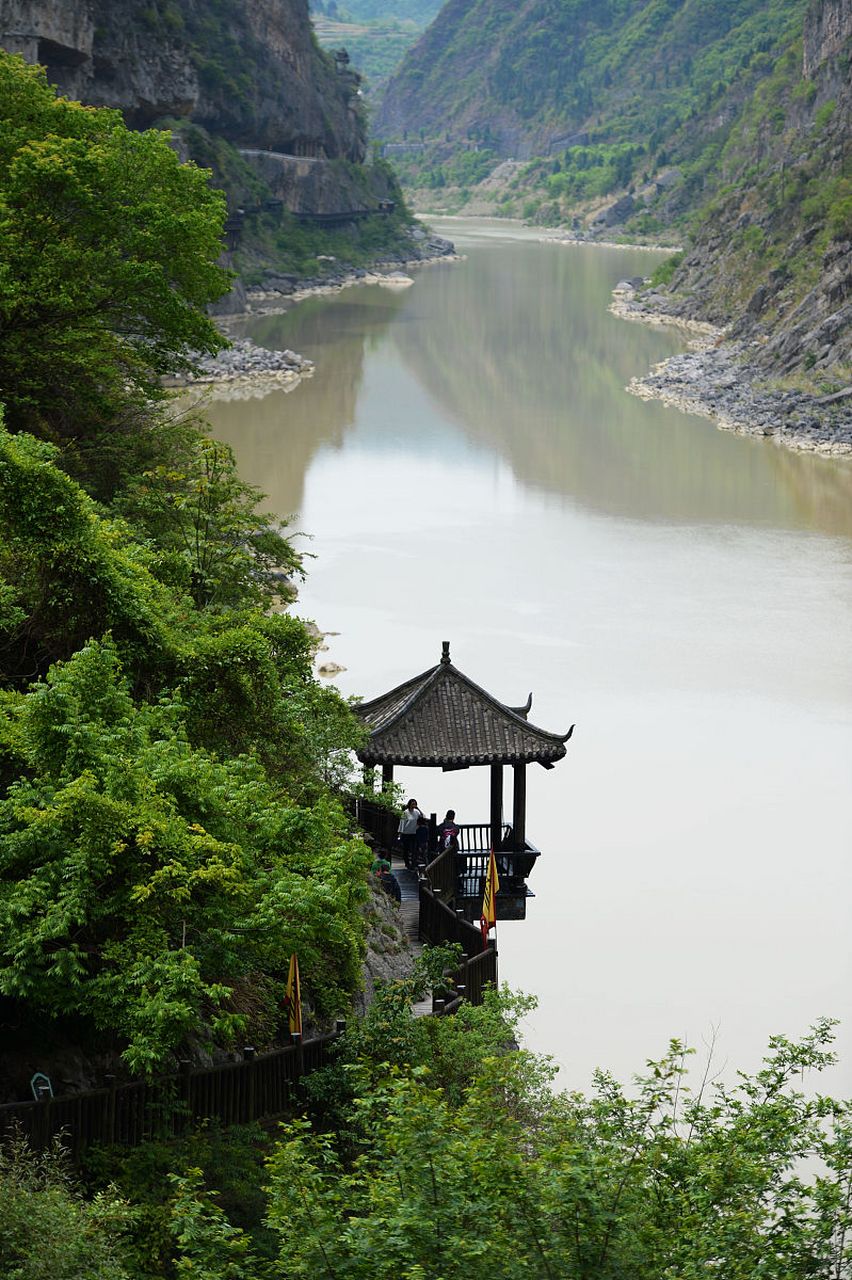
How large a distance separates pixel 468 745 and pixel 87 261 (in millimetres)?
11064

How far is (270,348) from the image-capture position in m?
78.5

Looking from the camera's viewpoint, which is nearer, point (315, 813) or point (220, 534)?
point (315, 813)

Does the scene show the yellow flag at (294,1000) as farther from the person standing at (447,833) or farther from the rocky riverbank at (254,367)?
the rocky riverbank at (254,367)

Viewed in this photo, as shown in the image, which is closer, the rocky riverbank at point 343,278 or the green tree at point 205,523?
the green tree at point 205,523

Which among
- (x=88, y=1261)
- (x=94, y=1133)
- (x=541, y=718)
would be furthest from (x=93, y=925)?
(x=541, y=718)

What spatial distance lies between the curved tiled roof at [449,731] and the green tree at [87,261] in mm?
7868

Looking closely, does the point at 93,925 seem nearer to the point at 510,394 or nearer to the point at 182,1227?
the point at 182,1227

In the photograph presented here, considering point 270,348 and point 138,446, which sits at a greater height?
point 270,348

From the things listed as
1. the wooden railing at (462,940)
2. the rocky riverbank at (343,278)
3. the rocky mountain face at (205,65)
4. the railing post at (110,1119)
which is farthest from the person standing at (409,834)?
the rocky riverbank at (343,278)

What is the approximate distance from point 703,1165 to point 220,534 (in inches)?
571

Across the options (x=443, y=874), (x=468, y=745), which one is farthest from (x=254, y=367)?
(x=443, y=874)

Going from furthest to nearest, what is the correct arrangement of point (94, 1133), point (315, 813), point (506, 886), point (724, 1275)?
point (506, 886) < point (315, 813) < point (94, 1133) < point (724, 1275)

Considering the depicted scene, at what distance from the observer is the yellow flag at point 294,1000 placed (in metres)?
12.6

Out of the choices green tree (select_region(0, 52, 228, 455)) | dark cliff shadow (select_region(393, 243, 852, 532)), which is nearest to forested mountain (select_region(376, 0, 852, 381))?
dark cliff shadow (select_region(393, 243, 852, 532))
